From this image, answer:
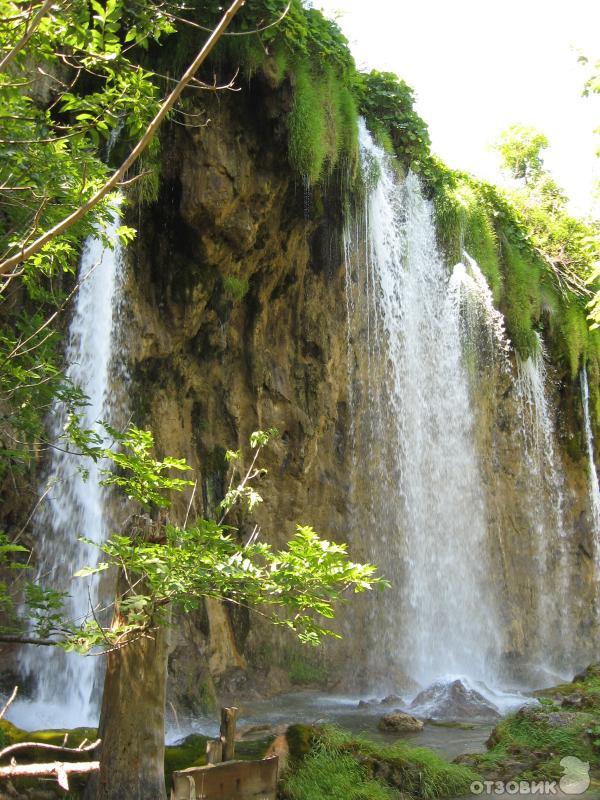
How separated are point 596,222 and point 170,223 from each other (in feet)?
45.8

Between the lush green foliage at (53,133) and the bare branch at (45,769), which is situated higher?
the lush green foliage at (53,133)

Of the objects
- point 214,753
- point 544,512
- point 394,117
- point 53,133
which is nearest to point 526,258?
point 394,117

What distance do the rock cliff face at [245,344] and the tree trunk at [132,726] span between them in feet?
16.0

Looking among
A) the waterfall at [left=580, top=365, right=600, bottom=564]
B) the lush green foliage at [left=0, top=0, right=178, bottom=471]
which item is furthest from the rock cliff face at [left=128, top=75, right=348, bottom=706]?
the waterfall at [left=580, top=365, right=600, bottom=564]

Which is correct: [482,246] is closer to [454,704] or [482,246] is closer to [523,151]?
[523,151]

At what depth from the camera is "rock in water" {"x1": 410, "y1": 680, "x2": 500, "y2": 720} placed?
9.76 m

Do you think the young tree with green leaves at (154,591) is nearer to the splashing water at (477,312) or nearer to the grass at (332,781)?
the grass at (332,781)

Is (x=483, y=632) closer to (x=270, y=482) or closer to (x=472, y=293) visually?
(x=270, y=482)

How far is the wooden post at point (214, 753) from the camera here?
475 centimetres

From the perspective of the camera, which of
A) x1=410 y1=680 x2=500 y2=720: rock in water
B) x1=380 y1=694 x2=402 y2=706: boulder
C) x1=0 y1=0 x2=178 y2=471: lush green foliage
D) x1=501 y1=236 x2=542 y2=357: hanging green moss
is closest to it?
x1=0 y1=0 x2=178 y2=471: lush green foliage

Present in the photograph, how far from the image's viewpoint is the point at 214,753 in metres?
4.76

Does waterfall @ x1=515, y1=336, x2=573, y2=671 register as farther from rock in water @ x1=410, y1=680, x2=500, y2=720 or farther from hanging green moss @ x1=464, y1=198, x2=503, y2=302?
rock in water @ x1=410, y1=680, x2=500, y2=720

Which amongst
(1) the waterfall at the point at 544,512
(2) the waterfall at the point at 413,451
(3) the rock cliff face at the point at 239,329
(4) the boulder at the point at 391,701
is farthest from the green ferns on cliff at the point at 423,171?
(4) the boulder at the point at 391,701

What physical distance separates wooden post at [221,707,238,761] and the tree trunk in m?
0.40
